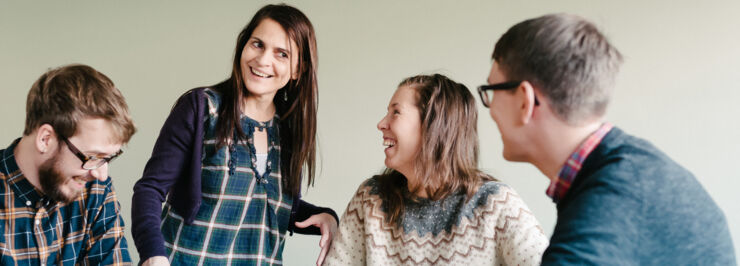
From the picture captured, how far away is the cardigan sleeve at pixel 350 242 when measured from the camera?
177 centimetres

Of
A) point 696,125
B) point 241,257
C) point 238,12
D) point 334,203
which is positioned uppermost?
point 238,12

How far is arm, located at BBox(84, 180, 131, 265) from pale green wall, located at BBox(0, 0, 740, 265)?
100 centimetres

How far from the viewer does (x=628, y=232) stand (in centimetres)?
92

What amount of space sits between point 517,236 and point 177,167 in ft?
2.97

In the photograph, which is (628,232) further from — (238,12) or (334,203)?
(238,12)

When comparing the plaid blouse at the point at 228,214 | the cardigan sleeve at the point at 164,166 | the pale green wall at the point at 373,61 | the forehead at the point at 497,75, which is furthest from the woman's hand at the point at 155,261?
the pale green wall at the point at 373,61

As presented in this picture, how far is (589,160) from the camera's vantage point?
1018 mm

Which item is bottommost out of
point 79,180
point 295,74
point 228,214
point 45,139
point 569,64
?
point 228,214

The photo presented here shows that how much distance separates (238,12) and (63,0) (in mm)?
745

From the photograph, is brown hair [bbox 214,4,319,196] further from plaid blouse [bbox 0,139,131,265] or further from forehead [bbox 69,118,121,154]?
plaid blouse [bbox 0,139,131,265]

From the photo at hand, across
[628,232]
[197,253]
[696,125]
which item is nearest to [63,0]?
[197,253]

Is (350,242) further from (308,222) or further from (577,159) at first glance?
(577,159)

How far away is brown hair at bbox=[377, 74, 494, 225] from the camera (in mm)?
1725

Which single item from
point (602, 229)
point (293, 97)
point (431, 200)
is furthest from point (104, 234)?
point (602, 229)
